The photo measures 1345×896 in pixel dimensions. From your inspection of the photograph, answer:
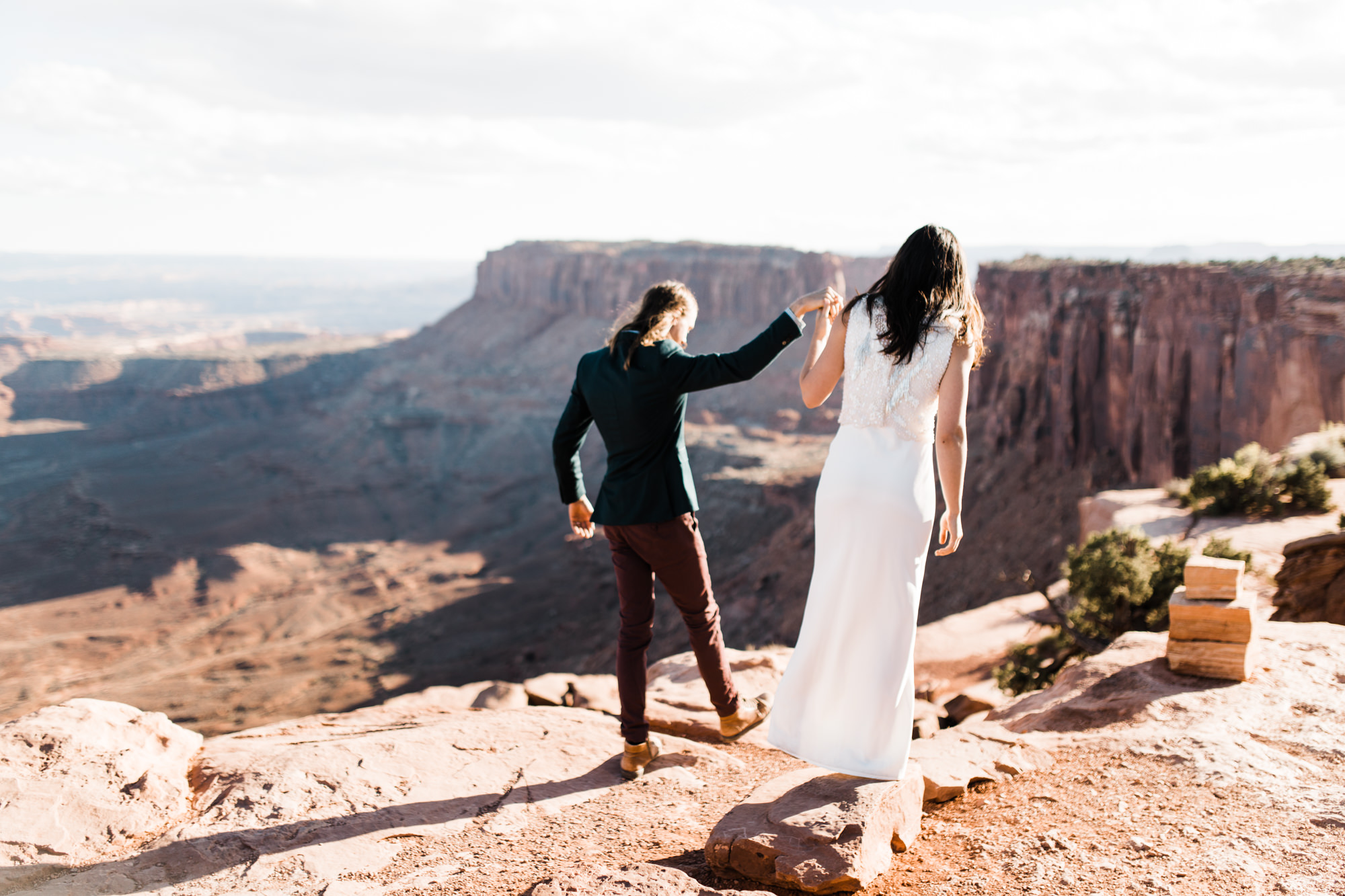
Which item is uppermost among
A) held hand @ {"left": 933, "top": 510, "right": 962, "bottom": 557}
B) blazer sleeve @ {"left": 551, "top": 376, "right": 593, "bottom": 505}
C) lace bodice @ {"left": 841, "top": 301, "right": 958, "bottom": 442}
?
lace bodice @ {"left": 841, "top": 301, "right": 958, "bottom": 442}

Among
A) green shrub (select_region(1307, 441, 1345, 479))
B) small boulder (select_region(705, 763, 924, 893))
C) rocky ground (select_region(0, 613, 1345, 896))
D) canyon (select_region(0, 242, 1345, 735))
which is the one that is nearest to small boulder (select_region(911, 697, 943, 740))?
rocky ground (select_region(0, 613, 1345, 896))

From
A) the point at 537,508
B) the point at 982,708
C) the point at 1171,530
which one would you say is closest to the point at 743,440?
the point at 537,508

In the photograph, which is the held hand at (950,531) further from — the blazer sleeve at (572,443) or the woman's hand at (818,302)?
the blazer sleeve at (572,443)

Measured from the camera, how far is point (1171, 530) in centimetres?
1009

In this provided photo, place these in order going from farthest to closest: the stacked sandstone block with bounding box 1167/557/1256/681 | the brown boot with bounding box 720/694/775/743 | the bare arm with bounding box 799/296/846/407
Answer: the stacked sandstone block with bounding box 1167/557/1256/681 < the brown boot with bounding box 720/694/775/743 < the bare arm with bounding box 799/296/846/407

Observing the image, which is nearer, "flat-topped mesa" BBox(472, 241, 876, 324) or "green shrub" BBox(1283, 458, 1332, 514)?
"green shrub" BBox(1283, 458, 1332, 514)

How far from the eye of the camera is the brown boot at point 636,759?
152 inches

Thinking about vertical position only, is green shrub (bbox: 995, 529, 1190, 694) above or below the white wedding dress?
below

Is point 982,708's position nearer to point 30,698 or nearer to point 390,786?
point 390,786

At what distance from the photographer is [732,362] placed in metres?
3.28

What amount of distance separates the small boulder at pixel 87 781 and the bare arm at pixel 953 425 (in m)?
3.38

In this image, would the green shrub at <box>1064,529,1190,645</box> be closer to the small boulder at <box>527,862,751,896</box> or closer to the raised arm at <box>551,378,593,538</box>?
the raised arm at <box>551,378,593,538</box>

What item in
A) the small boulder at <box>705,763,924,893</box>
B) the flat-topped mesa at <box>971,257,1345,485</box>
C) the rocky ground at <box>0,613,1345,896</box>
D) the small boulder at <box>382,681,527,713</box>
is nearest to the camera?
the small boulder at <box>705,763,924,893</box>

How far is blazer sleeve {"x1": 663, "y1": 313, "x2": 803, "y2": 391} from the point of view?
3264 millimetres
